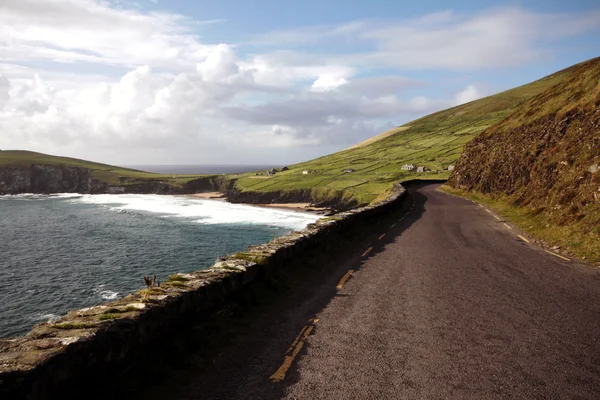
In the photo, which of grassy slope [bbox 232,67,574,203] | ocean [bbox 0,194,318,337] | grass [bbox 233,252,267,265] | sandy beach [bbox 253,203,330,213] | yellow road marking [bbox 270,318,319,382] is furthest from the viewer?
grassy slope [bbox 232,67,574,203]

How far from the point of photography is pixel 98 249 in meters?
46.0

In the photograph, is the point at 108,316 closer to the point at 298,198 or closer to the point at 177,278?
the point at 177,278

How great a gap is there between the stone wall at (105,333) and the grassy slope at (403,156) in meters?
59.8

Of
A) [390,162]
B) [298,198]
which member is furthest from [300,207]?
[390,162]

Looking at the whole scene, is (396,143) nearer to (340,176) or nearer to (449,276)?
(340,176)

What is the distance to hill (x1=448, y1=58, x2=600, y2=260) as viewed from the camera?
18.9 meters

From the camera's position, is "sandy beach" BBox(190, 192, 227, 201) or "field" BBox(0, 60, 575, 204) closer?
"field" BBox(0, 60, 575, 204)

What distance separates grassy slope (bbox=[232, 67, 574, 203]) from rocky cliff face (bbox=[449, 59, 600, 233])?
84.0ft

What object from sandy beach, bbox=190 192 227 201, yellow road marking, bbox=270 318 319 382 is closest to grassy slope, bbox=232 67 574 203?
sandy beach, bbox=190 192 227 201

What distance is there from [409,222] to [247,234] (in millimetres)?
33504

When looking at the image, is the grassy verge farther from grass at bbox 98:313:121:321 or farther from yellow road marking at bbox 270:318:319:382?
grass at bbox 98:313:121:321

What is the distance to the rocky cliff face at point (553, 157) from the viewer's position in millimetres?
20938

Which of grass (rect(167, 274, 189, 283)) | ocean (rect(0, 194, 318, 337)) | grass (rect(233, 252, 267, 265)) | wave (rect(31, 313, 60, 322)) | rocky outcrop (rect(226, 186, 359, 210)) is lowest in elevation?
wave (rect(31, 313, 60, 322))

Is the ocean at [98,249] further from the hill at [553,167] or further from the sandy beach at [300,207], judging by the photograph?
the hill at [553,167]
